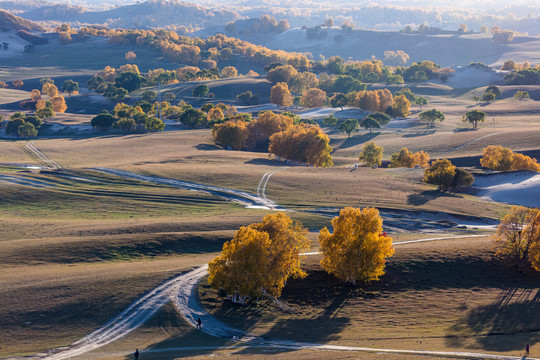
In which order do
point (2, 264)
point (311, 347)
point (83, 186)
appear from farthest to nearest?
1. point (83, 186)
2. point (2, 264)
3. point (311, 347)

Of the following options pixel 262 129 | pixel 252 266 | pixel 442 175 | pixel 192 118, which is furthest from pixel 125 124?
pixel 252 266

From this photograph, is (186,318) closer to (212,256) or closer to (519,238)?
(212,256)

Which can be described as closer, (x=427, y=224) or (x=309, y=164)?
(x=427, y=224)

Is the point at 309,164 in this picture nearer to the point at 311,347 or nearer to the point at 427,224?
the point at 427,224

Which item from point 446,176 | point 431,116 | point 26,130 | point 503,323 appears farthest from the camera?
point 431,116

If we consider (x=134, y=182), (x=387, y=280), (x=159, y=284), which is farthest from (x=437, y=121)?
(x=159, y=284)

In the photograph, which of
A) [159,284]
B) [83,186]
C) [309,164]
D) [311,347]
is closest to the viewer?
[311,347]
